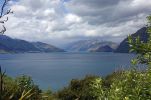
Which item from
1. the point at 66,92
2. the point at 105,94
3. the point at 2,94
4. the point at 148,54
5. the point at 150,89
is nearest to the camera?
the point at 2,94

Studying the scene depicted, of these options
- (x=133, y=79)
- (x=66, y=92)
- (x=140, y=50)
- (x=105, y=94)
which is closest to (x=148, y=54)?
(x=140, y=50)

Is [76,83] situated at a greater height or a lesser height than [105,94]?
lesser

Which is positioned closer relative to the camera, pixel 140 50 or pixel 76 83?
pixel 140 50

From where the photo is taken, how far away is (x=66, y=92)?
161 feet

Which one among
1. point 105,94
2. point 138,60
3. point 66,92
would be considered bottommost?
point 66,92

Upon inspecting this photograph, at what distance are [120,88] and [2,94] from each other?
3.56 m

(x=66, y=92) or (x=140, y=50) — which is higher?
(x=140, y=50)

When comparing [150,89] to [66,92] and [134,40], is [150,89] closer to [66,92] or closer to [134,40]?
[134,40]

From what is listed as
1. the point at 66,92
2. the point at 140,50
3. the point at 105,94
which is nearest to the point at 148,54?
the point at 140,50

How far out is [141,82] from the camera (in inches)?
366

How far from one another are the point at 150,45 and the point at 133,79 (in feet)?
3.55

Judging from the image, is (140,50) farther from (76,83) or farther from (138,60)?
(76,83)

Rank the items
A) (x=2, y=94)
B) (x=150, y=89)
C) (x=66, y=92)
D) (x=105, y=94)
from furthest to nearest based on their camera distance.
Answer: (x=66, y=92) → (x=105, y=94) → (x=150, y=89) → (x=2, y=94)

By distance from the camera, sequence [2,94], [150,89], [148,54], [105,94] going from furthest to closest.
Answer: [105,94]
[148,54]
[150,89]
[2,94]
